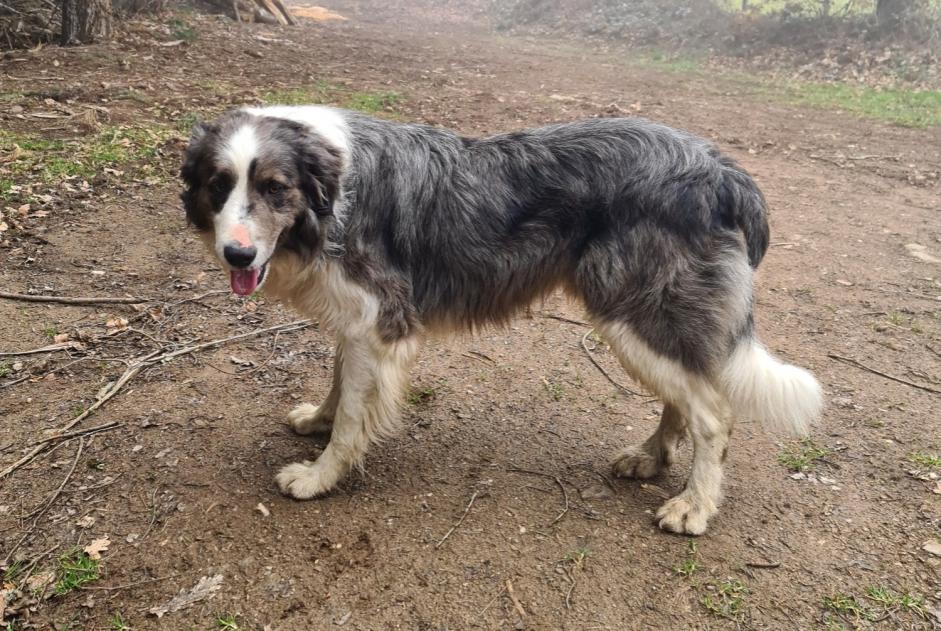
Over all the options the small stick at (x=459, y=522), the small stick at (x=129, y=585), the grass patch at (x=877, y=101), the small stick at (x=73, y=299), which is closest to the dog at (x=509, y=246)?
the small stick at (x=459, y=522)

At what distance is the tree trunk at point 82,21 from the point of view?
35.1 feet

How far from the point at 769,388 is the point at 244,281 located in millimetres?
2493

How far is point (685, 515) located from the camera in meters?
3.39

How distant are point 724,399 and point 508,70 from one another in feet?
41.6

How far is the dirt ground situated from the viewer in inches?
116

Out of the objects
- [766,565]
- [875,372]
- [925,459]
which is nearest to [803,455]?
[925,459]

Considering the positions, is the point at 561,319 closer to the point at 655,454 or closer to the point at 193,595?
the point at 655,454

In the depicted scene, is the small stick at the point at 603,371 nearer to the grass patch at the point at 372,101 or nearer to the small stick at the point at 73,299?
the small stick at the point at 73,299

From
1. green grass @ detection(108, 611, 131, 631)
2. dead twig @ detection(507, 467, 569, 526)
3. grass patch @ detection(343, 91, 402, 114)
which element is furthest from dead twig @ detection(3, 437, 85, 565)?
grass patch @ detection(343, 91, 402, 114)

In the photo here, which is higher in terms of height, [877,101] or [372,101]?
[877,101]

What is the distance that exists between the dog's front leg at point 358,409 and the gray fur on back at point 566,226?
0.14 m

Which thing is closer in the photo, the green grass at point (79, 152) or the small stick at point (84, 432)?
the small stick at point (84, 432)

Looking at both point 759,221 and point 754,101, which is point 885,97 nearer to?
point 754,101

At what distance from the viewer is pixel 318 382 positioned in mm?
4508
